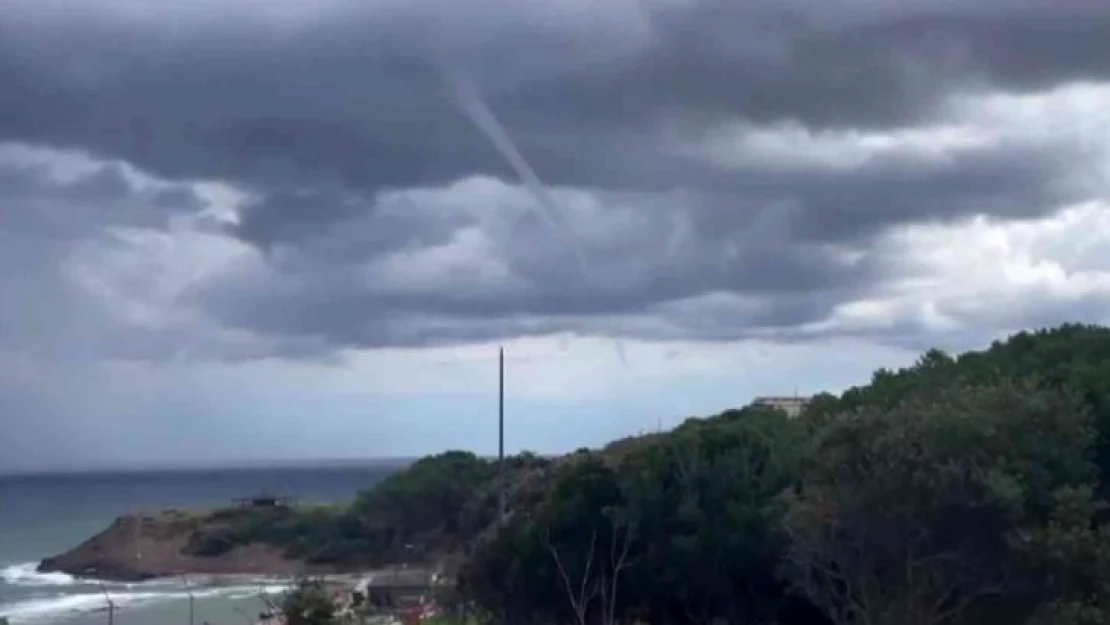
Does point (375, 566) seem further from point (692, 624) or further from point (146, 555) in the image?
point (692, 624)

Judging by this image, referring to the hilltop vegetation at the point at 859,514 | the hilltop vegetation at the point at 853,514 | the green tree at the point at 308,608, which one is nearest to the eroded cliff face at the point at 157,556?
the hilltop vegetation at the point at 853,514

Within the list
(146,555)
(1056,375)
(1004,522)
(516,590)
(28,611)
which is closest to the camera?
(1004,522)

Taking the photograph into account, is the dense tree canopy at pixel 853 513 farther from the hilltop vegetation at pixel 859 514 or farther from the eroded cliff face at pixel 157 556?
the eroded cliff face at pixel 157 556

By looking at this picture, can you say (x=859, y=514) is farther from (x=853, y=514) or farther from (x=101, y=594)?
(x=101, y=594)

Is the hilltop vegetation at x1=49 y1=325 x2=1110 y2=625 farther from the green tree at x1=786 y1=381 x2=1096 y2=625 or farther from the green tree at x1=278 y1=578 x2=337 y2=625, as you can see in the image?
the green tree at x1=278 y1=578 x2=337 y2=625

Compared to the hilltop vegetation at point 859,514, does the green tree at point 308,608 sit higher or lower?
lower

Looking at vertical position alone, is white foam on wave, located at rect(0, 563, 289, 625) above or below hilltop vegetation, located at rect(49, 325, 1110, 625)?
below

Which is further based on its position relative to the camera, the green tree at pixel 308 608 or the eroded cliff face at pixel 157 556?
the eroded cliff face at pixel 157 556

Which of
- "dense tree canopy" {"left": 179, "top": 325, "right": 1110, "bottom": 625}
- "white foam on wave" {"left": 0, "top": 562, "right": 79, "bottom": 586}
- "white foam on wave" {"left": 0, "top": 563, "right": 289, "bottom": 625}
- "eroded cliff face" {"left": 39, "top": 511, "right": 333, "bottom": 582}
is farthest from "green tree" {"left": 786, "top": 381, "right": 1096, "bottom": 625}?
"white foam on wave" {"left": 0, "top": 562, "right": 79, "bottom": 586}

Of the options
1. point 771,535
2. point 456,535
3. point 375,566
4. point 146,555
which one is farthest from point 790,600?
point 146,555
